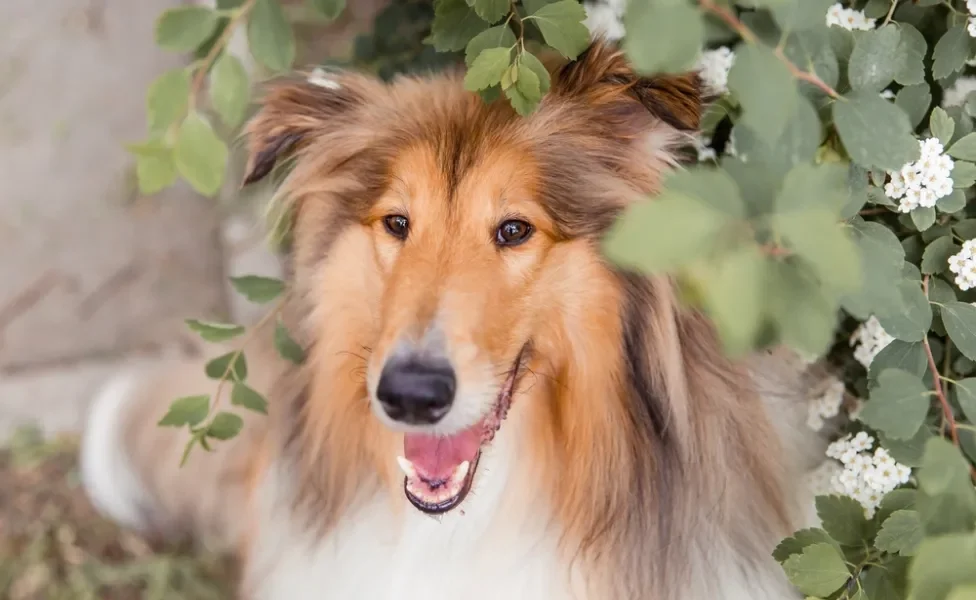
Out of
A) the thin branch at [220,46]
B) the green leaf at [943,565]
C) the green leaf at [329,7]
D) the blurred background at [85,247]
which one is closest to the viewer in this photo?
the green leaf at [943,565]

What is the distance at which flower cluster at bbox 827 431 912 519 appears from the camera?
3.98 ft

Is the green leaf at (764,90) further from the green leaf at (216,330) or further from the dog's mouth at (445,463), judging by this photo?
the green leaf at (216,330)

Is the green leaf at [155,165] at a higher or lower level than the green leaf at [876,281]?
lower

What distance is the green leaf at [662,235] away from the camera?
639 millimetres

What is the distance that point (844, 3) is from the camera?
1.30m

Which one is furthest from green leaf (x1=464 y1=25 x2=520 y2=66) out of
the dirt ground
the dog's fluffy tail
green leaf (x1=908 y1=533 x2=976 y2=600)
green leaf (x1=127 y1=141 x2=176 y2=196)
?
the dirt ground

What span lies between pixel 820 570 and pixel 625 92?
0.73 metres

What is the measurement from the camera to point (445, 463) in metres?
1.34

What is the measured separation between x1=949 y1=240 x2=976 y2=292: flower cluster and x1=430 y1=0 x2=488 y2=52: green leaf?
0.74m

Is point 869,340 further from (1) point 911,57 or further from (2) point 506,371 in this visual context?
(2) point 506,371

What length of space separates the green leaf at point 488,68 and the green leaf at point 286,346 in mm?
646

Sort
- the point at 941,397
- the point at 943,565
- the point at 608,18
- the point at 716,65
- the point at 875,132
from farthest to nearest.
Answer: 1. the point at 608,18
2. the point at 716,65
3. the point at 941,397
4. the point at 875,132
5. the point at 943,565

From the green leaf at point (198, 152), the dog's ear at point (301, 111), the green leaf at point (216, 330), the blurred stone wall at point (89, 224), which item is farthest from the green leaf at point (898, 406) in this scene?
the blurred stone wall at point (89, 224)

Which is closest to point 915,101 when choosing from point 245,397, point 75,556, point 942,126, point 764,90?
point 942,126
